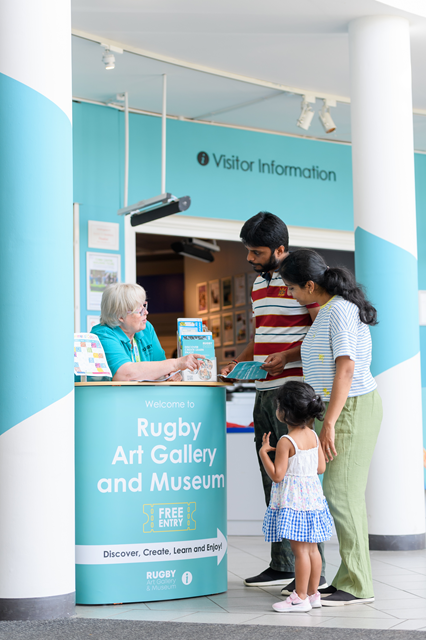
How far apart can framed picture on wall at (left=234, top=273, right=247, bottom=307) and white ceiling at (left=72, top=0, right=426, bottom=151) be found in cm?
182

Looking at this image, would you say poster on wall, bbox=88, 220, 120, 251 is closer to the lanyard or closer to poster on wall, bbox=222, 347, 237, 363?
poster on wall, bbox=222, 347, 237, 363

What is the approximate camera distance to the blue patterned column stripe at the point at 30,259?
280cm

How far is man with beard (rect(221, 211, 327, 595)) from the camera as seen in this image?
3.23 m

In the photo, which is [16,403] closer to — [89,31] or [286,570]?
[286,570]

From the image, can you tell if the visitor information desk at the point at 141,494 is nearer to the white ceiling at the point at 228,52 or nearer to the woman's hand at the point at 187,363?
the woman's hand at the point at 187,363

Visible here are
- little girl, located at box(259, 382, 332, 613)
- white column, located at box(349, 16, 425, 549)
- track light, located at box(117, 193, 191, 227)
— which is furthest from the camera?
track light, located at box(117, 193, 191, 227)

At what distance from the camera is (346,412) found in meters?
2.94

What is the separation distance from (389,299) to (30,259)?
2307mm

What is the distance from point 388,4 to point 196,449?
9.23 feet

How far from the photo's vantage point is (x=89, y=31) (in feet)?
15.6

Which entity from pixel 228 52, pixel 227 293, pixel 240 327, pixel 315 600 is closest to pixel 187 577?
pixel 315 600

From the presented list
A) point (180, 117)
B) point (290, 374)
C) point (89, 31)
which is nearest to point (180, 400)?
point (290, 374)

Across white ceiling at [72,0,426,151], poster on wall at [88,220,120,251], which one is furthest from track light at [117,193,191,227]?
white ceiling at [72,0,426,151]

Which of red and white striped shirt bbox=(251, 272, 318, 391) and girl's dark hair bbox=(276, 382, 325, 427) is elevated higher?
red and white striped shirt bbox=(251, 272, 318, 391)
